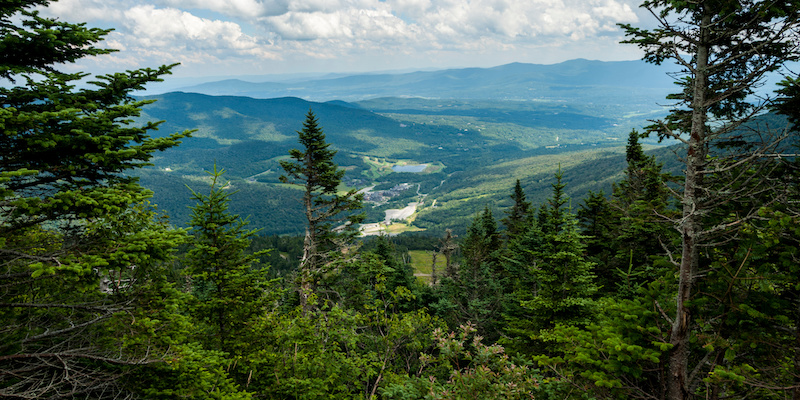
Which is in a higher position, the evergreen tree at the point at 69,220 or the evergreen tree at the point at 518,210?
the evergreen tree at the point at 69,220

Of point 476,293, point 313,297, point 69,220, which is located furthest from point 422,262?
point 69,220

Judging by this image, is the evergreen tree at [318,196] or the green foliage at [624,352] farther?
the evergreen tree at [318,196]

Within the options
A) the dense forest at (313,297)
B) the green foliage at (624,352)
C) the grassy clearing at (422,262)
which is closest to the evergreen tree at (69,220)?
the dense forest at (313,297)

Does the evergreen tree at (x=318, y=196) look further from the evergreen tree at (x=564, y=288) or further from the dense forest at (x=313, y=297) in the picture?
the evergreen tree at (x=564, y=288)

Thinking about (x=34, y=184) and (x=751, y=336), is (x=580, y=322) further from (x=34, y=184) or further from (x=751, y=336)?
(x=34, y=184)

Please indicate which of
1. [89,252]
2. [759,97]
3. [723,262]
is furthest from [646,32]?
[89,252]

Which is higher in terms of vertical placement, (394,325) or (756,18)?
(756,18)

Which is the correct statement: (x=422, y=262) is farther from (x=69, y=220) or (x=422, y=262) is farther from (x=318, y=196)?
(x=69, y=220)
